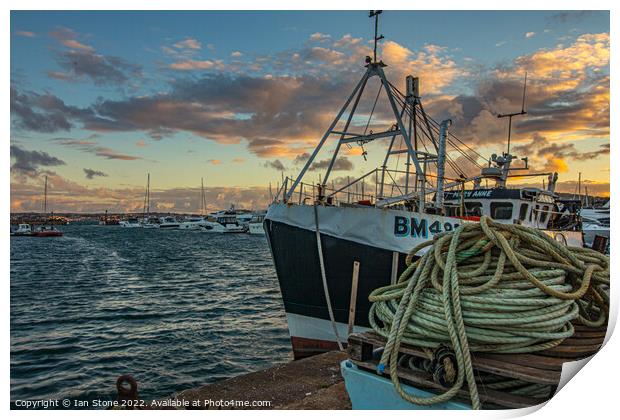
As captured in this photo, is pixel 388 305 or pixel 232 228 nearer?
pixel 388 305

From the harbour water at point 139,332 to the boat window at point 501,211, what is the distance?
716 cm

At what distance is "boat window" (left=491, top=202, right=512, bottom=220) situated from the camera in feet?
42.7

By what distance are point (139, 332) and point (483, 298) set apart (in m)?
13.7

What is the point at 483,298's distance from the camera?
4.01 m

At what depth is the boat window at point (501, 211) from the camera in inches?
512

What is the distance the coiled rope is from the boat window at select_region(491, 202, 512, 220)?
8957mm

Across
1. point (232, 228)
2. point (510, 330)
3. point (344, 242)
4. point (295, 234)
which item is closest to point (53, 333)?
point (295, 234)

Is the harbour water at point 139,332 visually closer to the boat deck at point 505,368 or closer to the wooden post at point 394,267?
the wooden post at point 394,267

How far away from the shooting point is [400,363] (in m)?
4.43

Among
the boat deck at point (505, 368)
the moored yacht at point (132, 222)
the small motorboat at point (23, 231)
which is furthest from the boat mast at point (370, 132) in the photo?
the moored yacht at point (132, 222)

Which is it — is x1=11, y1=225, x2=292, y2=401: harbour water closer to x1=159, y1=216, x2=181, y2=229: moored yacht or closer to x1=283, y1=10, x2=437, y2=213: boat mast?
x1=283, y1=10, x2=437, y2=213: boat mast

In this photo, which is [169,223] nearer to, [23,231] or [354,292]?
[23,231]
